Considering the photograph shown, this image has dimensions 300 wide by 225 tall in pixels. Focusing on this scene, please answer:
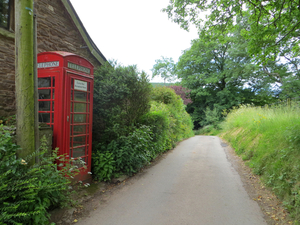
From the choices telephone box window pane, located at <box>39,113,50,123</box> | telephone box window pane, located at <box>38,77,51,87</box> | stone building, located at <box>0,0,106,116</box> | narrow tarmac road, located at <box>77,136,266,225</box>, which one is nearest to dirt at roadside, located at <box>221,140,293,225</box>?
narrow tarmac road, located at <box>77,136,266,225</box>

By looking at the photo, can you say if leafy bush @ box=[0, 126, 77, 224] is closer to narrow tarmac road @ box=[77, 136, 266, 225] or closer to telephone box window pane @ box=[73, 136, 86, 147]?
narrow tarmac road @ box=[77, 136, 266, 225]

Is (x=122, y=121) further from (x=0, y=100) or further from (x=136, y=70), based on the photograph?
(x=0, y=100)

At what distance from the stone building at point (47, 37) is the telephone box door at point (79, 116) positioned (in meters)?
1.72

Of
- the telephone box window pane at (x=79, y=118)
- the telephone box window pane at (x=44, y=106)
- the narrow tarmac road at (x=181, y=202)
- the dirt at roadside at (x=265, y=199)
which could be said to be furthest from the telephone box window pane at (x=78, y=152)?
the dirt at roadside at (x=265, y=199)

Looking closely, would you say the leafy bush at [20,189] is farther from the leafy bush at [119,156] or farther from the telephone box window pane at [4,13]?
the telephone box window pane at [4,13]

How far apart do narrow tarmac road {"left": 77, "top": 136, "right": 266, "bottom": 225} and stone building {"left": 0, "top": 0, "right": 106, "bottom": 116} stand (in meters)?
3.58

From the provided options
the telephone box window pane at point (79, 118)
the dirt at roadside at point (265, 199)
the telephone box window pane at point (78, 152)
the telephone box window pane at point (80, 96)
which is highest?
the telephone box window pane at point (80, 96)

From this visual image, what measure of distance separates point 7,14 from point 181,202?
240 inches

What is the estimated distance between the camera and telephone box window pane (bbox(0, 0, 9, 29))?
4582mm

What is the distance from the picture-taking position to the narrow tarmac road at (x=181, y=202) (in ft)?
11.1

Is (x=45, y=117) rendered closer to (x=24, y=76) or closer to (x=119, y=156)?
(x=24, y=76)

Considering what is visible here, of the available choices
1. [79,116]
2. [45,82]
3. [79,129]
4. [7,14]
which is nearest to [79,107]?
[79,116]

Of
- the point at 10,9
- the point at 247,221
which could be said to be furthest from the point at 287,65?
the point at 10,9

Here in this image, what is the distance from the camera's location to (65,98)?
13.5 feet
